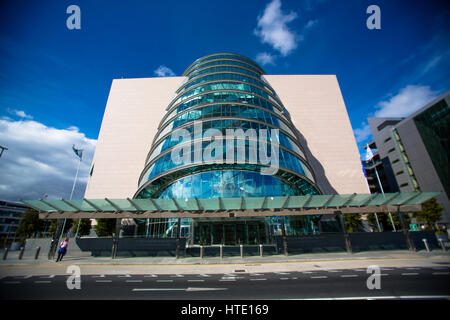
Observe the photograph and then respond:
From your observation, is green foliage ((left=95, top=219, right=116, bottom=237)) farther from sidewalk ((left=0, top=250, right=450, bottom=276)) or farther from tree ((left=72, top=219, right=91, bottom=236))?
sidewalk ((left=0, top=250, right=450, bottom=276))

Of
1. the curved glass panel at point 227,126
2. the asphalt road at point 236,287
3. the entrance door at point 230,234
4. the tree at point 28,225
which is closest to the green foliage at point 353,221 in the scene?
the curved glass panel at point 227,126

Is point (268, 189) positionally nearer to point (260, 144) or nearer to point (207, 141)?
point (260, 144)

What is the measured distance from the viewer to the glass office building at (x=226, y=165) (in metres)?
21.0

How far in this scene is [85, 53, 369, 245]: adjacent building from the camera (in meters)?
21.4

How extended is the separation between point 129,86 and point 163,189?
125 ft

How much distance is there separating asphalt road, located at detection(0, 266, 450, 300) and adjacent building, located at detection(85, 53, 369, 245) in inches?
422

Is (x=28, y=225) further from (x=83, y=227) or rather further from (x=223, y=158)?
(x=223, y=158)

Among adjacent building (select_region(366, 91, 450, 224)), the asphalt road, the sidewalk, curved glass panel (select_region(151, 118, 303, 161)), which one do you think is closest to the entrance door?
the sidewalk

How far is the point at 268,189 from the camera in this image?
832 inches

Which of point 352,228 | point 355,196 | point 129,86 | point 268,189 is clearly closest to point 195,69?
point 129,86

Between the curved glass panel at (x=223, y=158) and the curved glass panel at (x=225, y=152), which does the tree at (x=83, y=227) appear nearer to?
the curved glass panel at (x=225, y=152)

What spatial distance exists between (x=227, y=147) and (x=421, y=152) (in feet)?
212

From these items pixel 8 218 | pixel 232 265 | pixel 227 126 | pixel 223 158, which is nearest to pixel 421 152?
pixel 227 126

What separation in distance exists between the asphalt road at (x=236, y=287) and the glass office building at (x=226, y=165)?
11.0 m
